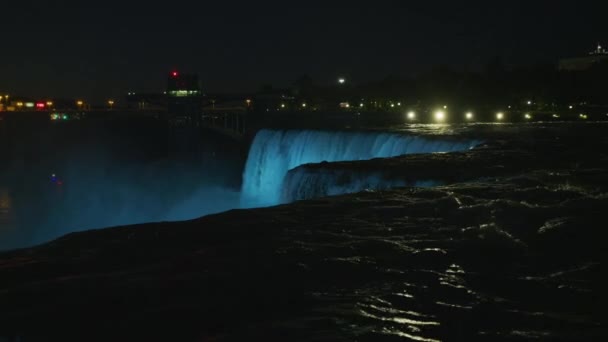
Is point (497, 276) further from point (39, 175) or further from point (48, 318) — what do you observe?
point (39, 175)

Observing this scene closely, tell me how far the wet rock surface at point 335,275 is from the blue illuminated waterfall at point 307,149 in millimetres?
9901

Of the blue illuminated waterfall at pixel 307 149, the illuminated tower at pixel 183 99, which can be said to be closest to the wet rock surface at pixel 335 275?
the blue illuminated waterfall at pixel 307 149

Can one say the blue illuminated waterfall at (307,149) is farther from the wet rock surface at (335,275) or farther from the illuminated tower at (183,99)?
the illuminated tower at (183,99)

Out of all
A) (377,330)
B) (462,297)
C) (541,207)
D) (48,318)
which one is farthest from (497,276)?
(48,318)

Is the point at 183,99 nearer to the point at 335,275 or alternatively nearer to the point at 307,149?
the point at 307,149

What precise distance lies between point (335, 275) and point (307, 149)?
2139cm

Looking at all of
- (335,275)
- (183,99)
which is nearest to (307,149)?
(335,275)

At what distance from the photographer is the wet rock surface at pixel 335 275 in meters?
5.36

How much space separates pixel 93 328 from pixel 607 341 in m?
4.42

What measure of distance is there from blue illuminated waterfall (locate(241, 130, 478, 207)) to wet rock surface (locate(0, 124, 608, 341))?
390 inches

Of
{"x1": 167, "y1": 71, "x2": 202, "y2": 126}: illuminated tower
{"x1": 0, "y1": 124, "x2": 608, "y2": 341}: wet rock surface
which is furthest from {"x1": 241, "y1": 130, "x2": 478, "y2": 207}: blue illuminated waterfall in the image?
{"x1": 167, "y1": 71, "x2": 202, "y2": 126}: illuminated tower

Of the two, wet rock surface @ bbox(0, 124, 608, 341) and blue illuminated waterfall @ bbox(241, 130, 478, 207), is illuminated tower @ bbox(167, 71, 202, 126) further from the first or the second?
wet rock surface @ bbox(0, 124, 608, 341)

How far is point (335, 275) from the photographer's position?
22.2 feet

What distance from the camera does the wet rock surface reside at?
17.6 feet
